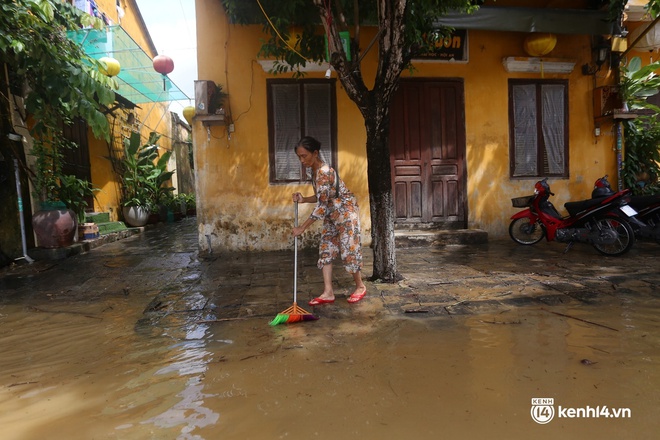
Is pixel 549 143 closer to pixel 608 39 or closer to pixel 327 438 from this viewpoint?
pixel 608 39

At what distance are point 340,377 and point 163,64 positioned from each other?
389 inches

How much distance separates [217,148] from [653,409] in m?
6.30

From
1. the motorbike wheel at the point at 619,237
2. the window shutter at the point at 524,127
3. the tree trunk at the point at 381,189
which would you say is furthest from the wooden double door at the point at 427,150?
the tree trunk at the point at 381,189

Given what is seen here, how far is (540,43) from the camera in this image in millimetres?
7270

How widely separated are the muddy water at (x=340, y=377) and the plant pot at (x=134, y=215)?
8.06 meters

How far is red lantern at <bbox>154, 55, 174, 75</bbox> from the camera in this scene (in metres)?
10.2

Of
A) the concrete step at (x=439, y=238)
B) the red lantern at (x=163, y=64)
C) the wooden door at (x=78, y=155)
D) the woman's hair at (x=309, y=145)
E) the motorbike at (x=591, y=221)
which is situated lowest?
the concrete step at (x=439, y=238)

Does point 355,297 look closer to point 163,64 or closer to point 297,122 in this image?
point 297,122

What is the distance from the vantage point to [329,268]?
4.04 metres

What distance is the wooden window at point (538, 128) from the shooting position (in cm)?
765

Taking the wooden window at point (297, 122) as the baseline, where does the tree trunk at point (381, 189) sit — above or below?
below

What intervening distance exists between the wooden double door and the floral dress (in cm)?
359

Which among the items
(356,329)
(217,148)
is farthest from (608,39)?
(356,329)

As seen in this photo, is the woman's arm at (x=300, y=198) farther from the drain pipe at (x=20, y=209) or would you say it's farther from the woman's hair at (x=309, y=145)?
the drain pipe at (x=20, y=209)
